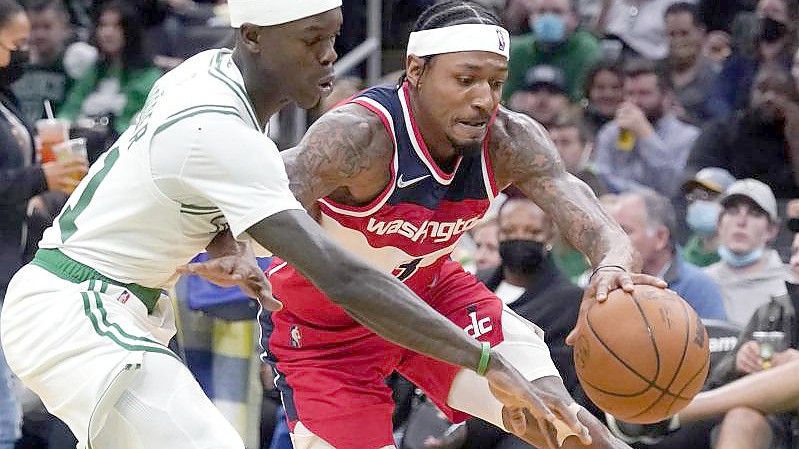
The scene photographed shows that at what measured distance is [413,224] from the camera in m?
5.38

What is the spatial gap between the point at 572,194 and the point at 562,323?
2.07m

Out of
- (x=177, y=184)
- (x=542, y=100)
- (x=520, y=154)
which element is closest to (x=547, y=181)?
(x=520, y=154)

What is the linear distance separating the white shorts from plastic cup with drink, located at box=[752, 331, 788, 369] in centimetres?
348

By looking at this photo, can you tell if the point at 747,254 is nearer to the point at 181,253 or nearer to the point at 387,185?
the point at 387,185

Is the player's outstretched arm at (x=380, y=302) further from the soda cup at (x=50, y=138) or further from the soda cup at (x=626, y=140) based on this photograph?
the soda cup at (x=626, y=140)

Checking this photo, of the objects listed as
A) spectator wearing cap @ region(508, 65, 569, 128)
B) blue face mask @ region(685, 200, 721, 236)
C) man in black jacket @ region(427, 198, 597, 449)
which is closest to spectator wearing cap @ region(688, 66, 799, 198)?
blue face mask @ region(685, 200, 721, 236)

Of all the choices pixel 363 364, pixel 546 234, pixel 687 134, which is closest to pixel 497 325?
pixel 363 364

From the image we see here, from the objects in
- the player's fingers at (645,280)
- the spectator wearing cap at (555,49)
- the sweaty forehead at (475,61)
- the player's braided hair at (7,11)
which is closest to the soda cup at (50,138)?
the player's braided hair at (7,11)

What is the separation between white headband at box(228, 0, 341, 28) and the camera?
4.22 metres

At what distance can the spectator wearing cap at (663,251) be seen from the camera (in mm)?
7773

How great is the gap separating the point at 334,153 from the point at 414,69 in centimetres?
50

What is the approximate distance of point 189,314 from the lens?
8234mm

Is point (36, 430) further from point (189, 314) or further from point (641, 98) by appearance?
point (641, 98)

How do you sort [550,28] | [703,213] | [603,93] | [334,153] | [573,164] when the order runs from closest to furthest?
[334,153] → [703,213] → [573,164] → [603,93] → [550,28]
